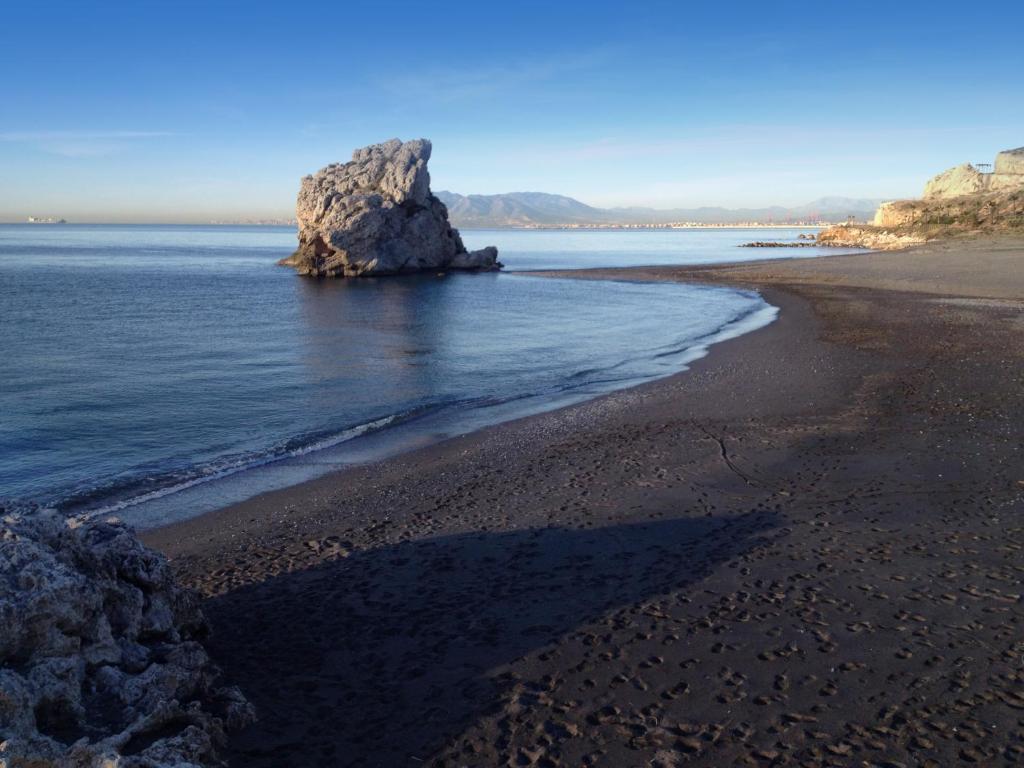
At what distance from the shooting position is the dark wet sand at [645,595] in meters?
6.34

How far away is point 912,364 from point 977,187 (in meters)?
130

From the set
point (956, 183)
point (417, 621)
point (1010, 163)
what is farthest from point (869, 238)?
point (417, 621)

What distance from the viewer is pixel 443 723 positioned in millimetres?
6578

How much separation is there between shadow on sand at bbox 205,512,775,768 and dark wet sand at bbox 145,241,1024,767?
32 mm

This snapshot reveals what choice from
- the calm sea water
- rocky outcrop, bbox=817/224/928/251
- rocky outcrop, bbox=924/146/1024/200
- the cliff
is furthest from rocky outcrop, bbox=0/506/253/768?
rocky outcrop, bbox=924/146/1024/200

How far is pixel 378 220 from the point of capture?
83500 mm

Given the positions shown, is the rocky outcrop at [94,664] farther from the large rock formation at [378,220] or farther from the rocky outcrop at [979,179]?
the rocky outcrop at [979,179]

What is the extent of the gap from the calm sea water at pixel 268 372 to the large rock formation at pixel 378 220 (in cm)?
2143

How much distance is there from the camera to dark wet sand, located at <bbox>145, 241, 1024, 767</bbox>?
249 inches

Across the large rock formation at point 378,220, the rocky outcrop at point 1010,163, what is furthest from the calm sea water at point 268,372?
the rocky outcrop at point 1010,163

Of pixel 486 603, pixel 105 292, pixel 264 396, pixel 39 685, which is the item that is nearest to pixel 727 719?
pixel 486 603

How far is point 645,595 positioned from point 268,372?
2171 cm

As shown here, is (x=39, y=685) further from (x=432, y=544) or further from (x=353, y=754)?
(x=432, y=544)

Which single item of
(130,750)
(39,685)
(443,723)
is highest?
(39,685)
